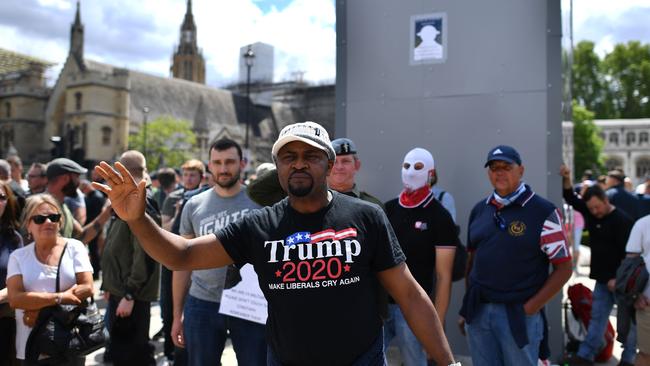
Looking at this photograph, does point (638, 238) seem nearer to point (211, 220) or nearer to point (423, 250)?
point (423, 250)

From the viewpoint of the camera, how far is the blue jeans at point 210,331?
407 centimetres

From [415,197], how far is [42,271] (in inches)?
110

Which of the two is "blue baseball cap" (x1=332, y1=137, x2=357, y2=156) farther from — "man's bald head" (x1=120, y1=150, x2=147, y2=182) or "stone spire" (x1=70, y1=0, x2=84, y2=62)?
"stone spire" (x1=70, y1=0, x2=84, y2=62)

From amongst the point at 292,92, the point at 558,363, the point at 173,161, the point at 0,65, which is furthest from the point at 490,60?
the point at 0,65

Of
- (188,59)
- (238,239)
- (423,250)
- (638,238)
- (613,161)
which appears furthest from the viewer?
(188,59)

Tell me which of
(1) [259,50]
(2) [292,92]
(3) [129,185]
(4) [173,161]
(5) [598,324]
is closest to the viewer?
(3) [129,185]

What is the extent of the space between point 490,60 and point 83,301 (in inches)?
171

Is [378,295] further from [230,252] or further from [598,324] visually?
[598,324]

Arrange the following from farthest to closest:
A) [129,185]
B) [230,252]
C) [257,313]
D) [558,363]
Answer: [558,363] → [257,313] → [230,252] → [129,185]

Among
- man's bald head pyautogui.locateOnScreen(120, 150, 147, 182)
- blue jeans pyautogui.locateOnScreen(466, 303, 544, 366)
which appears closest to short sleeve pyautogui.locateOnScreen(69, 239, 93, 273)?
man's bald head pyautogui.locateOnScreen(120, 150, 147, 182)

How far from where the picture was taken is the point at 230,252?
8.63 ft

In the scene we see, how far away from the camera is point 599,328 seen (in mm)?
6324

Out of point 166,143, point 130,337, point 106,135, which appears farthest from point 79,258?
point 106,135

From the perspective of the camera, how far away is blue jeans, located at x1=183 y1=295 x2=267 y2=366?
407 cm
